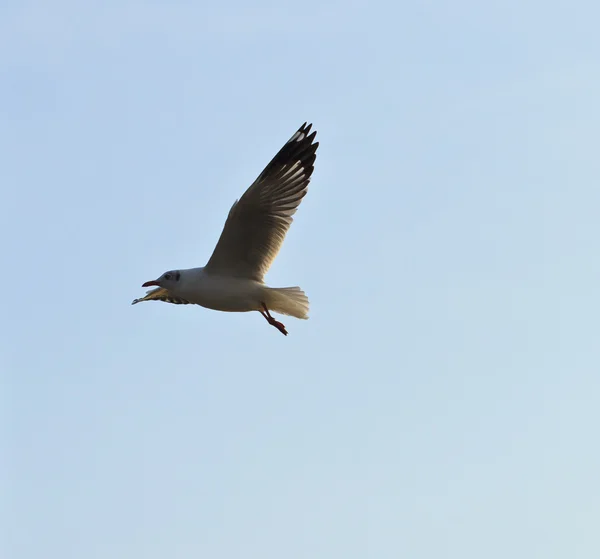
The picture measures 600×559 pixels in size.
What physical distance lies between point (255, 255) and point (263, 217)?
40 cm

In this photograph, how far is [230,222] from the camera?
9.99 m

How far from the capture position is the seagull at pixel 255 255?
33.2ft

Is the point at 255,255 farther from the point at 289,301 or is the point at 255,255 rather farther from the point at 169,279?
the point at 169,279

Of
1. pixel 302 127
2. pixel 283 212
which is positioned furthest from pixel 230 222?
pixel 302 127

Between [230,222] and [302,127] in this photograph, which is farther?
[302,127]

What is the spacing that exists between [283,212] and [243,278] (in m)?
0.70

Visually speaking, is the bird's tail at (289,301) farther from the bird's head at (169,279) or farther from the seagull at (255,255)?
the bird's head at (169,279)

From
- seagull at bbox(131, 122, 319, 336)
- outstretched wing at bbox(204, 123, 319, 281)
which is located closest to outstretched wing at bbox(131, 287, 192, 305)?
seagull at bbox(131, 122, 319, 336)

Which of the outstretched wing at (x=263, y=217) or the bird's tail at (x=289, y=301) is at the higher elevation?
the outstretched wing at (x=263, y=217)

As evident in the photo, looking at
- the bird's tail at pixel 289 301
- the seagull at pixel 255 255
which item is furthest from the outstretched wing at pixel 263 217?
the bird's tail at pixel 289 301

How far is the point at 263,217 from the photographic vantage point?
10164 millimetres

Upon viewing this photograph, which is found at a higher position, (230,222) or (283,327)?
(230,222)

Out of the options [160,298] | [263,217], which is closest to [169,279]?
[160,298]

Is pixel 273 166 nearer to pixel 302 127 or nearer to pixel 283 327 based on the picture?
pixel 302 127
